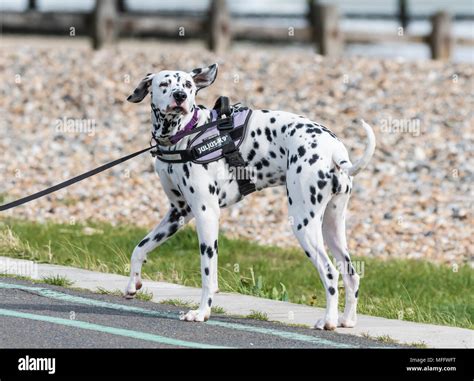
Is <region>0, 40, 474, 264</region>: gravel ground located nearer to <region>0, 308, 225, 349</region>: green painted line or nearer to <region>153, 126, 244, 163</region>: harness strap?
<region>153, 126, 244, 163</region>: harness strap

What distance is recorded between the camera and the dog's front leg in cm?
852

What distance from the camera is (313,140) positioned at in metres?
8.51

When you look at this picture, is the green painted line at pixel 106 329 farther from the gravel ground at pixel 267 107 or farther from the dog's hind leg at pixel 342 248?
the gravel ground at pixel 267 107

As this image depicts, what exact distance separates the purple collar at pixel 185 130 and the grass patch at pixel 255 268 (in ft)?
6.32

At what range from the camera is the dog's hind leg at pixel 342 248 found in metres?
8.55

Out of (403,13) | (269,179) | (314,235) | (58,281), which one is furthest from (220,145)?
(403,13)

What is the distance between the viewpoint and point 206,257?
28.1 ft

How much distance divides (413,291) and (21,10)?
16.6 metres

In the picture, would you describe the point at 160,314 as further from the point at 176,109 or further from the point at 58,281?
the point at 176,109

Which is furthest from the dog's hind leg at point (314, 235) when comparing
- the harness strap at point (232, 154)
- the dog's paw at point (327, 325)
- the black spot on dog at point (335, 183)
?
the harness strap at point (232, 154)

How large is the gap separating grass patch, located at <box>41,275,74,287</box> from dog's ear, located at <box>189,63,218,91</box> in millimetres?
2326

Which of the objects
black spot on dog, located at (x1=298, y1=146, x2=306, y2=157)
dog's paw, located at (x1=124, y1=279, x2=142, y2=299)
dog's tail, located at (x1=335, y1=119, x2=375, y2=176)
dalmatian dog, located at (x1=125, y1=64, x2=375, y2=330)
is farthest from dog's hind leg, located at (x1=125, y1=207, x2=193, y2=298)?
dog's tail, located at (x1=335, y1=119, x2=375, y2=176)

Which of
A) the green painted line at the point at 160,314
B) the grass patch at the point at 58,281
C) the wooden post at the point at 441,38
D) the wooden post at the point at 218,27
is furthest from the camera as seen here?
the wooden post at the point at 441,38

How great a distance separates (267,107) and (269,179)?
12930mm
